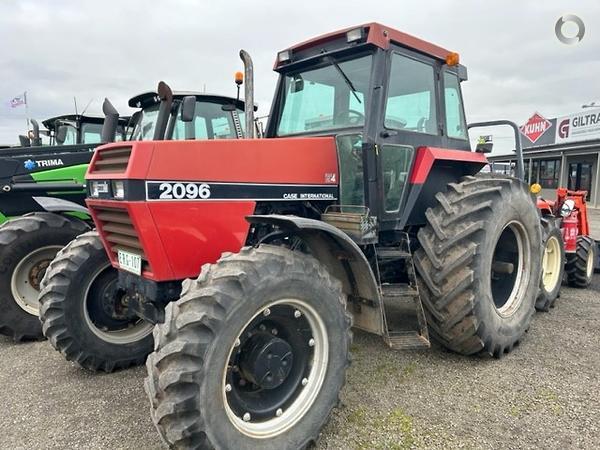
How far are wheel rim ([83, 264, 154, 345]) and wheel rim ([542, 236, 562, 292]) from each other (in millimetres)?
4676

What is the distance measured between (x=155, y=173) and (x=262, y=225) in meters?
0.86

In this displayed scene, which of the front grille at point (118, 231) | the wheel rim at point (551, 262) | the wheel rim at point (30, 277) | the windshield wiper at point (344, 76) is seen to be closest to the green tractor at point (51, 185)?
the wheel rim at point (30, 277)

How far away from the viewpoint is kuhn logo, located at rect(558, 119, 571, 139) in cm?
2331

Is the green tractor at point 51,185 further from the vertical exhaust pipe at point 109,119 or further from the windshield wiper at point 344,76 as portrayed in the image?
the windshield wiper at point 344,76

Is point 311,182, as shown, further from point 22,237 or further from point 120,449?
point 22,237

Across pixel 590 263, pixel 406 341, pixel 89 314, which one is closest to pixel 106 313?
pixel 89 314

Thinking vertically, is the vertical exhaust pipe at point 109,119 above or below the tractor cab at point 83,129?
below

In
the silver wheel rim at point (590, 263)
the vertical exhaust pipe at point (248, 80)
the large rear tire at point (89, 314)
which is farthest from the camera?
the silver wheel rim at point (590, 263)

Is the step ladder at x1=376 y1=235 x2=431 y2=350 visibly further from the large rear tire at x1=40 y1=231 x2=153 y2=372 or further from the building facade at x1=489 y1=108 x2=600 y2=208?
the building facade at x1=489 y1=108 x2=600 y2=208

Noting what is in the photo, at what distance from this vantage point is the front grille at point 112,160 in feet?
8.96

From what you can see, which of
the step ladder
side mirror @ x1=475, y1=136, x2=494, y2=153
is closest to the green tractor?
the step ladder

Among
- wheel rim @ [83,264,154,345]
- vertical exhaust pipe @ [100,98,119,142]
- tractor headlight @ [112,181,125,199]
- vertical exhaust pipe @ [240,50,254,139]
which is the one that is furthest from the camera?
wheel rim @ [83,264,154,345]

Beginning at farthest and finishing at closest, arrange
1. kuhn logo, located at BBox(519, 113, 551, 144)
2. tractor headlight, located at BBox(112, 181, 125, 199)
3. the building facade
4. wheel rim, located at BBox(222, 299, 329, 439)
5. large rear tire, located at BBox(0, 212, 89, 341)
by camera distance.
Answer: kuhn logo, located at BBox(519, 113, 551, 144) < the building facade < large rear tire, located at BBox(0, 212, 89, 341) < tractor headlight, located at BBox(112, 181, 125, 199) < wheel rim, located at BBox(222, 299, 329, 439)

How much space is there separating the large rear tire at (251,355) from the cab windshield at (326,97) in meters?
1.46
